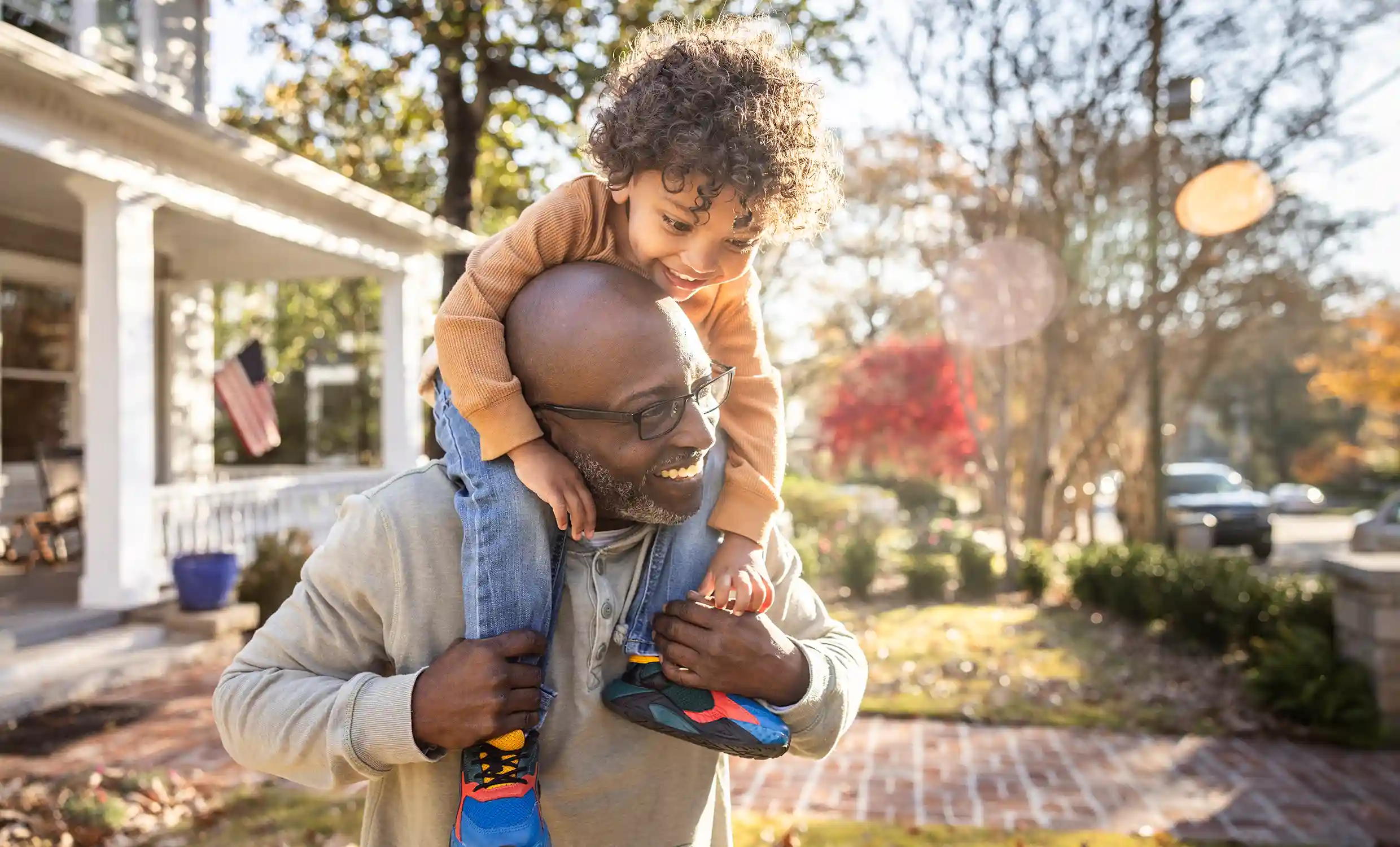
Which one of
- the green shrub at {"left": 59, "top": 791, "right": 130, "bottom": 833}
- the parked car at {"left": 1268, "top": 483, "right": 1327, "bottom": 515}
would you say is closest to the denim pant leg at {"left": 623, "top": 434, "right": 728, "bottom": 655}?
the green shrub at {"left": 59, "top": 791, "right": 130, "bottom": 833}

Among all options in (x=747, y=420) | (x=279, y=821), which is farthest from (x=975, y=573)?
(x=747, y=420)

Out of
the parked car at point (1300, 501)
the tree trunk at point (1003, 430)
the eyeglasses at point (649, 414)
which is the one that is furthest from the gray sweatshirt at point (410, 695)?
the parked car at point (1300, 501)

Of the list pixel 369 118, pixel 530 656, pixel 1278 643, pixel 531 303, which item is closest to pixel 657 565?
pixel 530 656

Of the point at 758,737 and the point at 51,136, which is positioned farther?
the point at 51,136

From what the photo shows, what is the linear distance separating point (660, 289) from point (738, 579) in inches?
19.3

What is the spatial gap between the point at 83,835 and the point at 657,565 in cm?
385

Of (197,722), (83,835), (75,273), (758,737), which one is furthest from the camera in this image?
(75,273)

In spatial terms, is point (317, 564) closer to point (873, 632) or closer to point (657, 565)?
point (657, 565)

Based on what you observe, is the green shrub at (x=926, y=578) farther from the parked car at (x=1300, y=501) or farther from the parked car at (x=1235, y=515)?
the parked car at (x=1300, y=501)

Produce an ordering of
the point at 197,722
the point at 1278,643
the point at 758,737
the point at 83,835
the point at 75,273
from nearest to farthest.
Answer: the point at 758,737 < the point at 83,835 < the point at 197,722 < the point at 1278,643 < the point at 75,273

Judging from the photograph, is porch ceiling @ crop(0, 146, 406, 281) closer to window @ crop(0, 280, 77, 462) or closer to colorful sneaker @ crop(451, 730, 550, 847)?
window @ crop(0, 280, 77, 462)

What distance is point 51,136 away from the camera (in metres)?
6.65

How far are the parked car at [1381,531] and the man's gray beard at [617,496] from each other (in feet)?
44.6

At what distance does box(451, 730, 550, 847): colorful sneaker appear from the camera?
1319 millimetres
